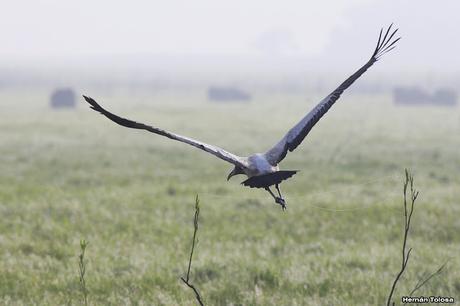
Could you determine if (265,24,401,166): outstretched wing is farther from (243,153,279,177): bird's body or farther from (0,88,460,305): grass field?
(0,88,460,305): grass field

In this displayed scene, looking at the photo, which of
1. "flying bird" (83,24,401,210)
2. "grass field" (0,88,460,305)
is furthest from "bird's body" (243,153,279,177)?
"grass field" (0,88,460,305)

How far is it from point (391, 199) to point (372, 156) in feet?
46.0

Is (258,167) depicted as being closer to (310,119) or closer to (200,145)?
(200,145)

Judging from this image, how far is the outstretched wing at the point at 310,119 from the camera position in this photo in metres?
2.21

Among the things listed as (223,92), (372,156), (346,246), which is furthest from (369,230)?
(223,92)

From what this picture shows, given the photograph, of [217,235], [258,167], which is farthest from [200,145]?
[217,235]

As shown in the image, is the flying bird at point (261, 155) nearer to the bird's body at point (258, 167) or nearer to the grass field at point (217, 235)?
the bird's body at point (258, 167)

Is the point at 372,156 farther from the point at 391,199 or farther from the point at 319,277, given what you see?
the point at 319,277

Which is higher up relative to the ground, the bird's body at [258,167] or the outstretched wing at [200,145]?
the outstretched wing at [200,145]

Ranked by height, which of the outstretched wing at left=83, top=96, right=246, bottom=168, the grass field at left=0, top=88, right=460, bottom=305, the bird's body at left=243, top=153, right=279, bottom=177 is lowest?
the grass field at left=0, top=88, right=460, bottom=305

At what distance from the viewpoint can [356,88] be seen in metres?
164

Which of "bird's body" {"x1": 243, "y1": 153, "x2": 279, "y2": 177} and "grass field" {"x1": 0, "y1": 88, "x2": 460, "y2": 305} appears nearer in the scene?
"bird's body" {"x1": 243, "y1": 153, "x2": 279, "y2": 177}

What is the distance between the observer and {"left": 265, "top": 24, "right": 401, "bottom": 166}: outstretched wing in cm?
221

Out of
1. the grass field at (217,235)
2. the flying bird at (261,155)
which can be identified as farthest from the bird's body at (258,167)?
the grass field at (217,235)
